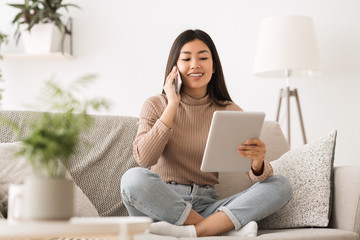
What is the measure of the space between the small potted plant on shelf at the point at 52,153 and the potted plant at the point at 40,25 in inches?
98.1

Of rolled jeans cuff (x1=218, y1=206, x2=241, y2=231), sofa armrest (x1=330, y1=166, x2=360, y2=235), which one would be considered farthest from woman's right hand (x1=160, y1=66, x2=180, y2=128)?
sofa armrest (x1=330, y1=166, x2=360, y2=235)

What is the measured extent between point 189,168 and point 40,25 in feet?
6.01

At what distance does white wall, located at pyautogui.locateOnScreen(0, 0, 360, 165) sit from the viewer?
3555 mm

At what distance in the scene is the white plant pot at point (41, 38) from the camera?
3.39 m

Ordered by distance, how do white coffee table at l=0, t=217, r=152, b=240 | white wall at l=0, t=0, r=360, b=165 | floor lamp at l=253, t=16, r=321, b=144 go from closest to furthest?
white coffee table at l=0, t=217, r=152, b=240 → floor lamp at l=253, t=16, r=321, b=144 → white wall at l=0, t=0, r=360, b=165

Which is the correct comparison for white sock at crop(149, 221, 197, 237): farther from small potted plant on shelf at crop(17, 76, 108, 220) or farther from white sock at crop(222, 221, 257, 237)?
small potted plant on shelf at crop(17, 76, 108, 220)

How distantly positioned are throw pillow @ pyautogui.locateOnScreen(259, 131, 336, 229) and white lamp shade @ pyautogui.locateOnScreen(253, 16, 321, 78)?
1187 mm

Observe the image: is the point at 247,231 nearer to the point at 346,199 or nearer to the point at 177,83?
the point at 346,199

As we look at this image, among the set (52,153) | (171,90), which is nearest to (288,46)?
(171,90)

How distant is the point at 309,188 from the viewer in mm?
1928

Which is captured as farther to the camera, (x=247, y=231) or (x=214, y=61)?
(x=214, y=61)

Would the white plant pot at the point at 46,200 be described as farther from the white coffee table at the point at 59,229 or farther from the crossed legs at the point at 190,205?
the crossed legs at the point at 190,205

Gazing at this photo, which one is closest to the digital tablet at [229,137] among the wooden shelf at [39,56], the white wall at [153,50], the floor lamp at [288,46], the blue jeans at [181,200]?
the blue jeans at [181,200]

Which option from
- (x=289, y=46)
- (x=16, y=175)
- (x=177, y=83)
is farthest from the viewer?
(x=289, y=46)
